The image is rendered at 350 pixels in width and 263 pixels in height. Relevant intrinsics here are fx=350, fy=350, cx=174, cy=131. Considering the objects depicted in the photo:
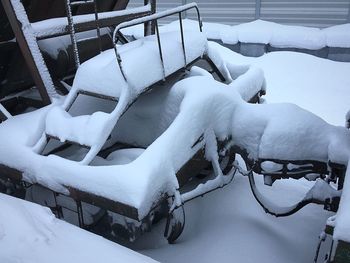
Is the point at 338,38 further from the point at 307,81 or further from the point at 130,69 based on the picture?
the point at 130,69

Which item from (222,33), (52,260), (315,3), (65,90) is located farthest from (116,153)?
(315,3)

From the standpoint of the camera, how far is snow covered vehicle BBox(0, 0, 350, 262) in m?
3.10

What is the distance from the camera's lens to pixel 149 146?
312 cm

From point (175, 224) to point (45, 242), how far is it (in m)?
1.41

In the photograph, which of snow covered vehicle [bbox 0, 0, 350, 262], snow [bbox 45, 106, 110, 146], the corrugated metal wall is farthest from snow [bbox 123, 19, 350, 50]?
snow [bbox 45, 106, 110, 146]

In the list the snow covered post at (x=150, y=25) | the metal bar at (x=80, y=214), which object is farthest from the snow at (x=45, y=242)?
the snow covered post at (x=150, y=25)

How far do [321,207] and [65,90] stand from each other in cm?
382

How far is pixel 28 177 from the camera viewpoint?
350 centimetres

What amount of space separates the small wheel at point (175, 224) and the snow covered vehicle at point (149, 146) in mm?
13

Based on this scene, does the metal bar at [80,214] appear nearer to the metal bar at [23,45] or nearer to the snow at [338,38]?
the metal bar at [23,45]

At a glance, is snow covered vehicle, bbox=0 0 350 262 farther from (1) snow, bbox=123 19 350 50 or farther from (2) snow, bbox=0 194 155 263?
(1) snow, bbox=123 19 350 50

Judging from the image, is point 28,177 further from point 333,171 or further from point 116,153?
point 333,171

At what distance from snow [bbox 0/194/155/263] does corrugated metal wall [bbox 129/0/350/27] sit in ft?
35.6

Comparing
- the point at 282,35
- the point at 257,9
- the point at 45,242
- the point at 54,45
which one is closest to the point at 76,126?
the point at 45,242
